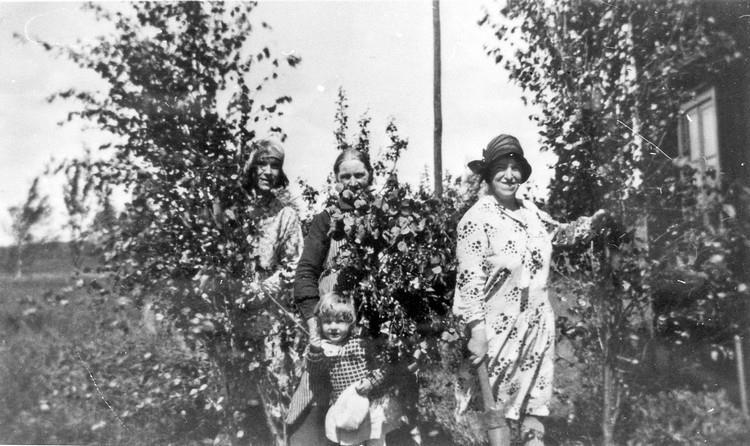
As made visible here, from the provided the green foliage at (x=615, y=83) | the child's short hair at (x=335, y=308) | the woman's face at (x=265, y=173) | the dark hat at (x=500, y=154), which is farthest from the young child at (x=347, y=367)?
the green foliage at (x=615, y=83)

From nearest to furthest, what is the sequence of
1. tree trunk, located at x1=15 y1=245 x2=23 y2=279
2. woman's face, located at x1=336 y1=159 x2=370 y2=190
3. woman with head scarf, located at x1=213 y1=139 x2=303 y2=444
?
woman's face, located at x1=336 y1=159 x2=370 y2=190, woman with head scarf, located at x1=213 y1=139 x2=303 y2=444, tree trunk, located at x1=15 y1=245 x2=23 y2=279

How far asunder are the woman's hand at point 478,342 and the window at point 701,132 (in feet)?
5.21

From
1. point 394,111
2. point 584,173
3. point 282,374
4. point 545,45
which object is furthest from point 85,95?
point 584,173

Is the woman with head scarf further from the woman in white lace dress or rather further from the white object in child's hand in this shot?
the woman in white lace dress

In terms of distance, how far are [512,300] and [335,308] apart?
3.20ft

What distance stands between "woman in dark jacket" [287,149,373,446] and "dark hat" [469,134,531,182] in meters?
0.65

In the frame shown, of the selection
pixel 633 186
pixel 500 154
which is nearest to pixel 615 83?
pixel 633 186

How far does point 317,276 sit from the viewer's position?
2.89 m

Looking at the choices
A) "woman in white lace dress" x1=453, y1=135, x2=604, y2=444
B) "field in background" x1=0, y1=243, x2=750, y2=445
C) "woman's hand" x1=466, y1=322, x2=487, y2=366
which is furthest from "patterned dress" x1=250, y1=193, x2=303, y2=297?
"woman's hand" x1=466, y1=322, x2=487, y2=366

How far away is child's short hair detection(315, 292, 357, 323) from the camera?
9.19 feet

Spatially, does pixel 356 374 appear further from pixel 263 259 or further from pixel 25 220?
pixel 25 220

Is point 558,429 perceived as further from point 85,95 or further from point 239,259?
point 85,95

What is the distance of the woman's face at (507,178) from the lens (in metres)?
2.80

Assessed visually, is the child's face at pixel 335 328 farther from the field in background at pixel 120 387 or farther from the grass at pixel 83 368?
the grass at pixel 83 368
